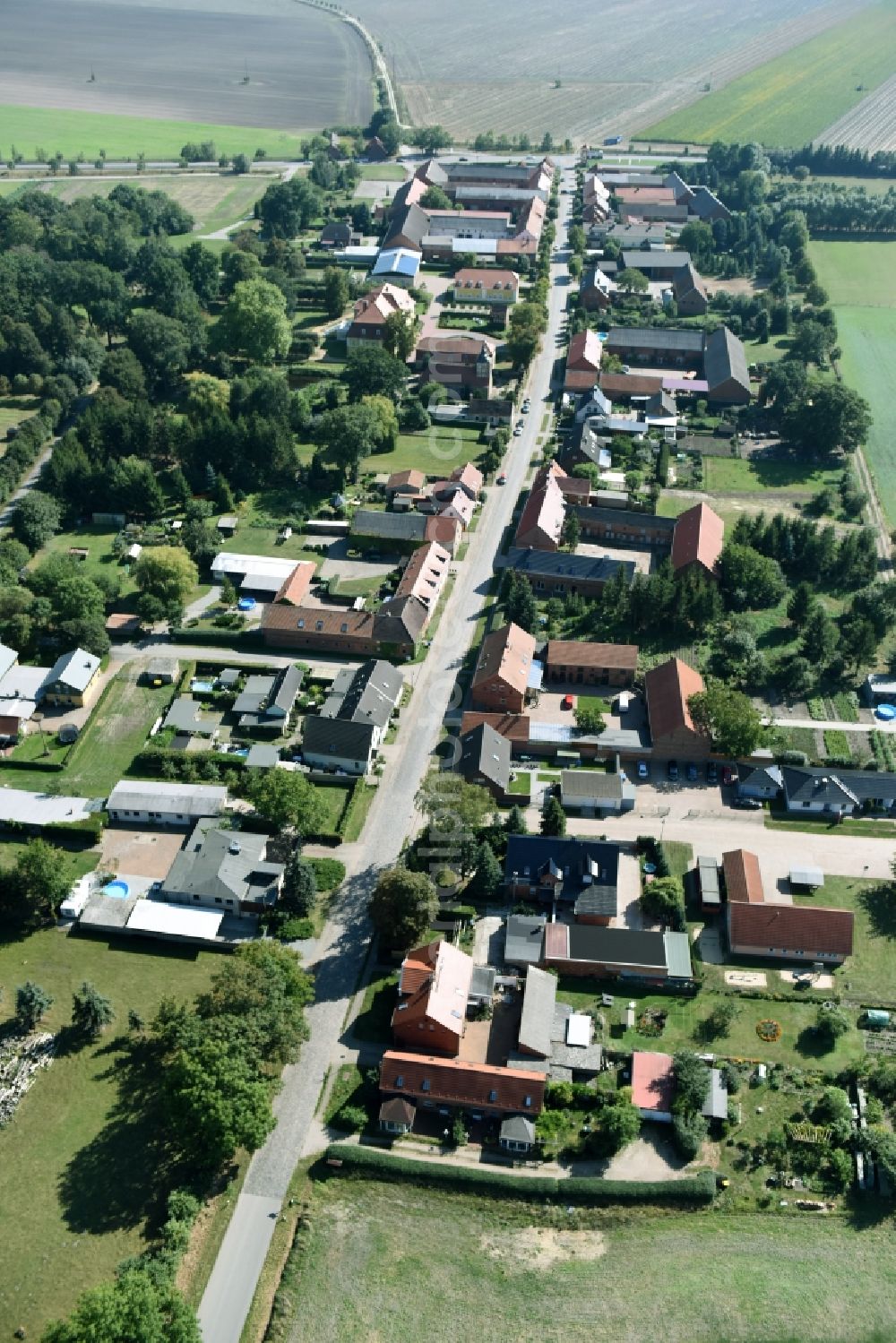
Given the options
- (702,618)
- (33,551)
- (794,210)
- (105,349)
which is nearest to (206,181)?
(105,349)

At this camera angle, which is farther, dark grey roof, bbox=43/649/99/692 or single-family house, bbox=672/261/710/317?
single-family house, bbox=672/261/710/317

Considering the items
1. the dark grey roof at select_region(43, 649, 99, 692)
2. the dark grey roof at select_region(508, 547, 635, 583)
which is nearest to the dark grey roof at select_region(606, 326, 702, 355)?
the dark grey roof at select_region(508, 547, 635, 583)

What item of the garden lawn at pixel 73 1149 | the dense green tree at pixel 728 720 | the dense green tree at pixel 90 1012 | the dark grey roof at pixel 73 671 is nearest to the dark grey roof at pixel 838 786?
the dense green tree at pixel 728 720

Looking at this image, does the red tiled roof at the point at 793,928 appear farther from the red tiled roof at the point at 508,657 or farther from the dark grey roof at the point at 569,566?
the dark grey roof at the point at 569,566

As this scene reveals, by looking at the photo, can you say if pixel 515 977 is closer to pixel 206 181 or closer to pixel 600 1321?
pixel 600 1321

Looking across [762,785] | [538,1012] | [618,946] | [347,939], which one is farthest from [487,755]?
[538,1012]

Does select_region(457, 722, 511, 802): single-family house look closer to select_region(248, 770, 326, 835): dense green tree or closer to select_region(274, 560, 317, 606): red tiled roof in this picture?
select_region(248, 770, 326, 835): dense green tree

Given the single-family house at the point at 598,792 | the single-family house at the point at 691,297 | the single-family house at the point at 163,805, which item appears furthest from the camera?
the single-family house at the point at 691,297
